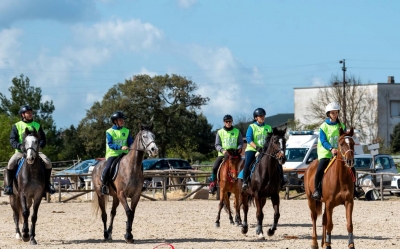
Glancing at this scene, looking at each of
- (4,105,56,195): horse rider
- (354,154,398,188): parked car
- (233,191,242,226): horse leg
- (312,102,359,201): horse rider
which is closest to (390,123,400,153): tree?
(354,154,398,188): parked car

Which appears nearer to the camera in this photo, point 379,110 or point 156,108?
point 156,108

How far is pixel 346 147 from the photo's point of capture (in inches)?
515

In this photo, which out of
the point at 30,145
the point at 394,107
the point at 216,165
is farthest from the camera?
the point at 394,107

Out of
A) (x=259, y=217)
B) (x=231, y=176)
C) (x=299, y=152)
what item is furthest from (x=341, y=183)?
(x=299, y=152)

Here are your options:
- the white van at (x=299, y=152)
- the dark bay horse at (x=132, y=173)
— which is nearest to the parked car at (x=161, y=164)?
the white van at (x=299, y=152)

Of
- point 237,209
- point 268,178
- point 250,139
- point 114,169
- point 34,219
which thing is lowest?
point 34,219

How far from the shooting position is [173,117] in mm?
68938

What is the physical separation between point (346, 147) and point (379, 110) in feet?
221

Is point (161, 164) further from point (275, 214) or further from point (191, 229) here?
point (275, 214)

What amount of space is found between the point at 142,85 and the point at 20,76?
46.1 ft

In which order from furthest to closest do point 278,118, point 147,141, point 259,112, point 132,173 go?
point 278,118
point 259,112
point 132,173
point 147,141

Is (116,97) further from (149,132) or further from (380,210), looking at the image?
(149,132)

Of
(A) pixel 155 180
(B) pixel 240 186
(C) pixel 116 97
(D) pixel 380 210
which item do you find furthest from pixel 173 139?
(B) pixel 240 186

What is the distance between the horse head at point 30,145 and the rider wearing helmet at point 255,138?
4.27 m
